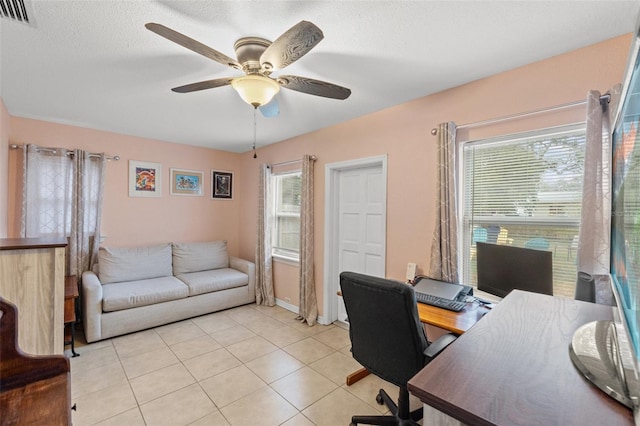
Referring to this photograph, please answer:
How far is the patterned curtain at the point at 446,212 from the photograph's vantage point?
2242 millimetres

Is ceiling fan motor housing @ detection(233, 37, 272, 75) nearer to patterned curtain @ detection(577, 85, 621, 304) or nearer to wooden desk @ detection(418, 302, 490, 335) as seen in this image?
wooden desk @ detection(418, 302, 490, 335)

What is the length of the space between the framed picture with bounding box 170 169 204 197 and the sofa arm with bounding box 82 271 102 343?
1710mm

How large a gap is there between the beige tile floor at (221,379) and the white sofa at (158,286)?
0.69 feet

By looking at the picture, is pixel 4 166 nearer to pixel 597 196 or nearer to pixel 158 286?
pixel 158 286

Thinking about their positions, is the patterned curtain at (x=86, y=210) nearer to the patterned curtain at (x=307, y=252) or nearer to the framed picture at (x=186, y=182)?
the framed picture at (x=186, y=182)

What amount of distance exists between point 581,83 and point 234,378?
3239 millimetres

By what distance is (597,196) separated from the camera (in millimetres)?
1640

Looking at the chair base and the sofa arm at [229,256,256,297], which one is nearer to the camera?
the chair base

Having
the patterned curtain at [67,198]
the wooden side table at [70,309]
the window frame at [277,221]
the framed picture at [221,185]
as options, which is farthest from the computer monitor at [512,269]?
the patterned curtain at [67,198]

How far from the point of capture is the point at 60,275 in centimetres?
163

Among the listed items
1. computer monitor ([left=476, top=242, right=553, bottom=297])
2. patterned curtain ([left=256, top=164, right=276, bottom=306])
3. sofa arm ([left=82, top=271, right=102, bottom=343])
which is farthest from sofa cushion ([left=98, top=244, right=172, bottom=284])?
computer monitor ([left=476, top=242, right=553, bottom=297])

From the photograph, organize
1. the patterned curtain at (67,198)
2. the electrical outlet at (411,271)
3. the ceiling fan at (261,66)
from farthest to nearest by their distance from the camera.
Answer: the patterned curtain at (67,198)
the electrical outlet at (411,271)
the ceiling fan at (261,66)

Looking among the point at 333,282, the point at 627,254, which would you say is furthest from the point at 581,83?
the point at 333,282

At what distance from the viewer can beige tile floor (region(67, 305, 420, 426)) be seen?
1932 millimetres
